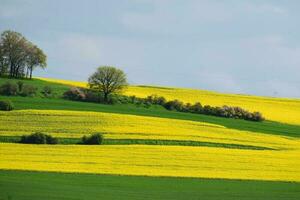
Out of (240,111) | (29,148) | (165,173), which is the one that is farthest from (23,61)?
(165,173)

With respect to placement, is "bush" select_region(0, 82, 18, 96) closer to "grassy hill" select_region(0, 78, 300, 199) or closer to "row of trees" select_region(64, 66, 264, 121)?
"grassy hill" select_region(0, 78, 300, 199)

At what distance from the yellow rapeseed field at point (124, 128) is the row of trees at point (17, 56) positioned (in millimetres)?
28289

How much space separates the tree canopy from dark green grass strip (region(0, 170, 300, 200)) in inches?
1238

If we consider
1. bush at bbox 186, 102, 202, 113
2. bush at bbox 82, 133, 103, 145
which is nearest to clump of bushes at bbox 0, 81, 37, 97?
bush at bbox 186, 102, 202, 113

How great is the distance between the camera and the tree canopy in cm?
6406

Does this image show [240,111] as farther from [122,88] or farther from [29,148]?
[29,148]

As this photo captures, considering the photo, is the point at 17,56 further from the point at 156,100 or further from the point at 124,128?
the point at 124,128

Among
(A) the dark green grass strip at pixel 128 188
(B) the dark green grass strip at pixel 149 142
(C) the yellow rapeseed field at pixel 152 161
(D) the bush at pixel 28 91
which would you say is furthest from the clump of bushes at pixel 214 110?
(A) the dark green grass strip at pixel 128 188

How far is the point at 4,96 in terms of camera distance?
55.9 metres

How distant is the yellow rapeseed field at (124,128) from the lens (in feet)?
146

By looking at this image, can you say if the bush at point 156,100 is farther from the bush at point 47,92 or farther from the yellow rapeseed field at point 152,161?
the yellow rapeseed field at point 152,161

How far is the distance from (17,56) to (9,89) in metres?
19.8

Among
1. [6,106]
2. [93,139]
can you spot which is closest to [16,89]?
[6,106]

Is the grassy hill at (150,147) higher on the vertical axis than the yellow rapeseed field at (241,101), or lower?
lower
